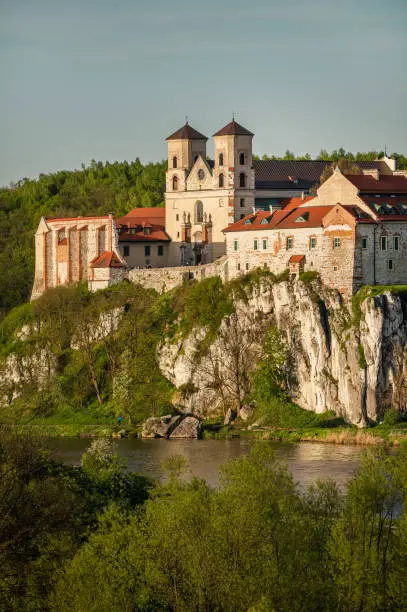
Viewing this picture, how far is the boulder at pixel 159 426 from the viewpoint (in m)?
68.8

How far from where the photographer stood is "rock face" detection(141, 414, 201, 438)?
2697 inches

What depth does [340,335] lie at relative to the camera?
6862 cm

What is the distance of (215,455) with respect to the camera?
203 feet

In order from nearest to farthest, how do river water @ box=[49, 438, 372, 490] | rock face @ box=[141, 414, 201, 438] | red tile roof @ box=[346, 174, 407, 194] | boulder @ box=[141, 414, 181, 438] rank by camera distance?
river water @ box=[49, 438, 372, 490] < rock face @ box=[141, 414, 201, 438] < boulder @ box=[141, 414, 181, 438] < red tile roof @ box=[346, 174, 407, 194]

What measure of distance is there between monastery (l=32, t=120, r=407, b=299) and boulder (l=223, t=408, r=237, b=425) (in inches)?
310

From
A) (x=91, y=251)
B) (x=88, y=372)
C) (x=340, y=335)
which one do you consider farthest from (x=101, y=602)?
(x=91, y=251)

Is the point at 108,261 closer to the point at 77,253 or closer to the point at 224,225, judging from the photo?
the point at 77,253

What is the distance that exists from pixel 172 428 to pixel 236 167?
2002 centimetres

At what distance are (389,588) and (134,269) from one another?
4807 cm

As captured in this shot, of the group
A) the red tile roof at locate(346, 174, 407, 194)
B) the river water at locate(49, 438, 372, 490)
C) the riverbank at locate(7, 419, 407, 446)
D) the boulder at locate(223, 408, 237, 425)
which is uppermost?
the red tile roof at locate(346, 174, 407, 194)

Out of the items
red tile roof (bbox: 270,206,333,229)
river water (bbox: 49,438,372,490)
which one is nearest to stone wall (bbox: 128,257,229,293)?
red tile roof (bbox: 270,206,333,229)

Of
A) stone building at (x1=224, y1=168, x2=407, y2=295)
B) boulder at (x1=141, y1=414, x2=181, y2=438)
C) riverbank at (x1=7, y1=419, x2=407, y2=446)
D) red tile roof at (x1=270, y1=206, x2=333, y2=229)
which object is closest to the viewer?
riverbank at (x1=7, y1=419, x2=407, y2=446)

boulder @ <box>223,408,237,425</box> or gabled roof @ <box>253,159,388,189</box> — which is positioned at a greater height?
gabled roof @ <box>253,159,388,189</box>

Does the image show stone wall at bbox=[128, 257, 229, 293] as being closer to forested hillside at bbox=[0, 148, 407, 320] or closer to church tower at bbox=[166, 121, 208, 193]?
church tower at bbox=[166, 121, 208, 193]
